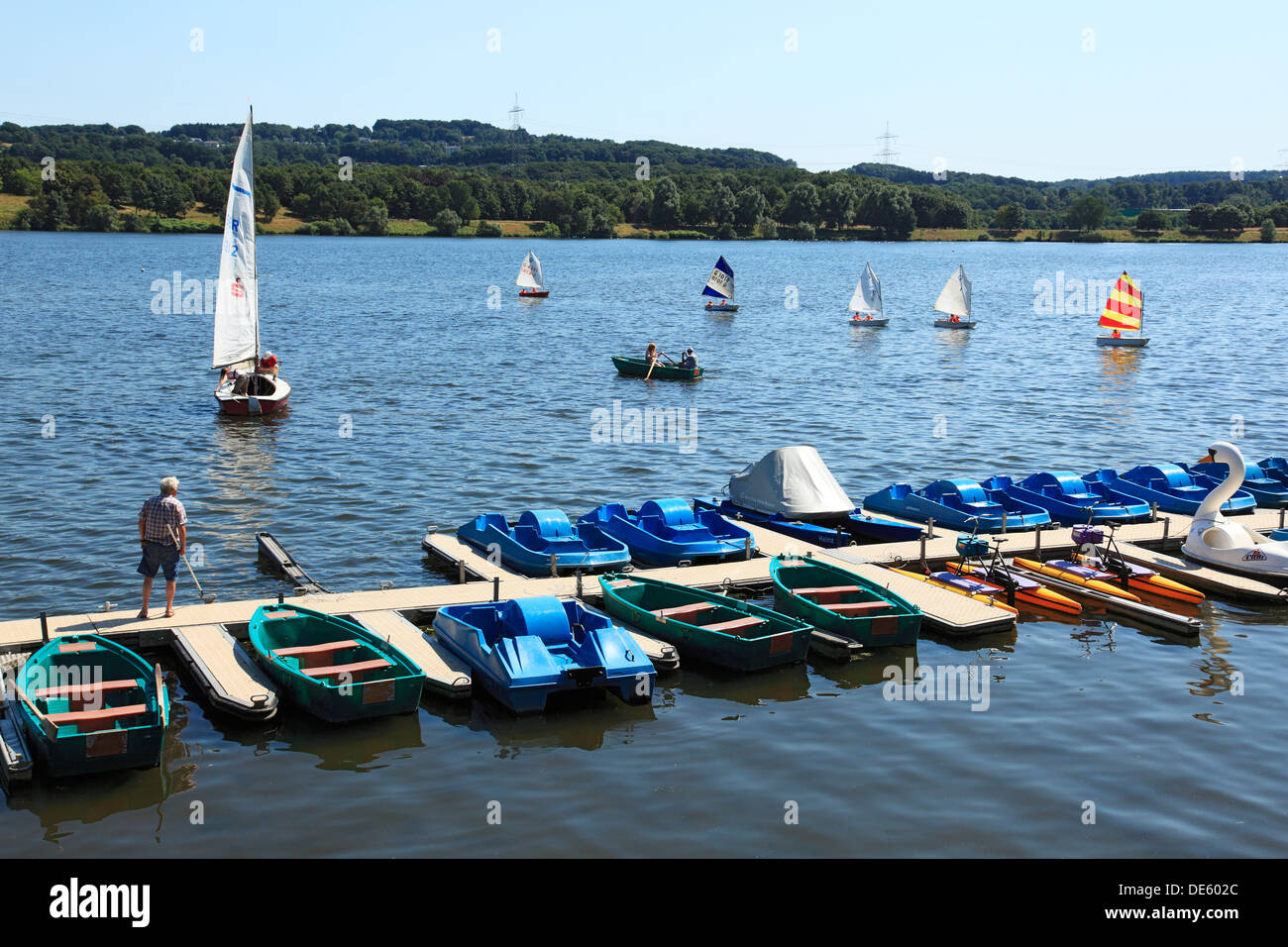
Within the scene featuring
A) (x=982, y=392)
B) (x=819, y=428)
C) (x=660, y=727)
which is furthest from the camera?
(x=982, y=392)

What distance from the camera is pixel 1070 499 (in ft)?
96.9

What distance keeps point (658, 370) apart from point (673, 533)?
31.1 metres

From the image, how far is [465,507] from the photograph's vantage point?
105 feet

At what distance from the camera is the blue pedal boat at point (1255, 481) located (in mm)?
30812

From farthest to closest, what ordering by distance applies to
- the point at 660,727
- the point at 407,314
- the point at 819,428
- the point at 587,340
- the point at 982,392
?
1. the point at 407,314
2. the point at 587,340
3. the point at 982,392
4. the point at 819,428
5. the point at 660,727

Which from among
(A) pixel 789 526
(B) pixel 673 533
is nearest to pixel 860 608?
(B) pixel 673 533

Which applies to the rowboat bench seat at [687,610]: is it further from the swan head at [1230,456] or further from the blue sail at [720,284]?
the blue sail at [720,284]

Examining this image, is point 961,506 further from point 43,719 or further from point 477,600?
point 43,719

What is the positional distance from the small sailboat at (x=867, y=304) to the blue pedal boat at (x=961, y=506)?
2216 inches

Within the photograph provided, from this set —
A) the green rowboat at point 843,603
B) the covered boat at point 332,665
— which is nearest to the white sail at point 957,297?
the green rowboat at point 843,603
